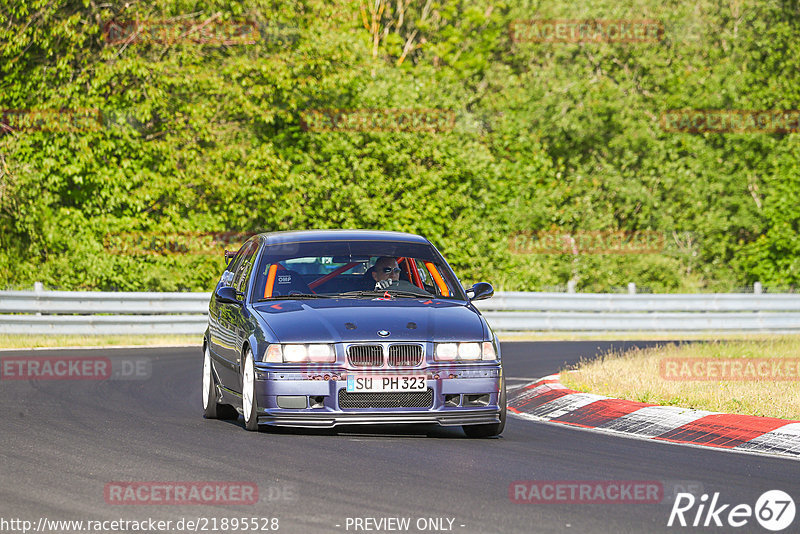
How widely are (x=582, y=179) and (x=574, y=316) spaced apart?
18057mm

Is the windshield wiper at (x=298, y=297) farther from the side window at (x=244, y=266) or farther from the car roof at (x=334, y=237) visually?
the car roof at (x=334, y=237)

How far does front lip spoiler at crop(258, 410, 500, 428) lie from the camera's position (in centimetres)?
952

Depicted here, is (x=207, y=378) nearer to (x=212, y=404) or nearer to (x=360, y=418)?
(x=212, y=404)

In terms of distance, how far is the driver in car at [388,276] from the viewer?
1084cm

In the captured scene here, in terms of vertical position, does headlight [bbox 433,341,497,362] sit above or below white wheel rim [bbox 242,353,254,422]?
above

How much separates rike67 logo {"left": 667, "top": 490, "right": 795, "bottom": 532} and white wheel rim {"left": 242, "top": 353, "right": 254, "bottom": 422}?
376cm

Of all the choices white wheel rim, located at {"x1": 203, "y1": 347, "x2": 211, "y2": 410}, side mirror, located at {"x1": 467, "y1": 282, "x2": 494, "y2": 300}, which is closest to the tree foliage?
white wheel rim, located at {"x1": 203, "y1": 347, "x2": 211, "y2": 410}

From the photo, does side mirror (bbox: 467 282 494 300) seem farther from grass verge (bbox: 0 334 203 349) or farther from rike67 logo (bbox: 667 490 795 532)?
grass verge (bbox: 0 334 203 349)

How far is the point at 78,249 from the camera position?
29062 mm

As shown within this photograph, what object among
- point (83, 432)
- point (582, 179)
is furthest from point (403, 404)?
point (582, 179)

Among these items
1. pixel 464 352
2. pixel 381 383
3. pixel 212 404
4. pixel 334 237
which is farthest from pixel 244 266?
pixel 464 352

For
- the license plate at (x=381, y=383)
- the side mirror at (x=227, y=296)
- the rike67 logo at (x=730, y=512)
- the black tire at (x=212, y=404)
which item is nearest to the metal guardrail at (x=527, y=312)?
the black tire at (x=212, y=404)

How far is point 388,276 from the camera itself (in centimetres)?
1095

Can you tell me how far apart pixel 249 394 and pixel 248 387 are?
5 centimetres
